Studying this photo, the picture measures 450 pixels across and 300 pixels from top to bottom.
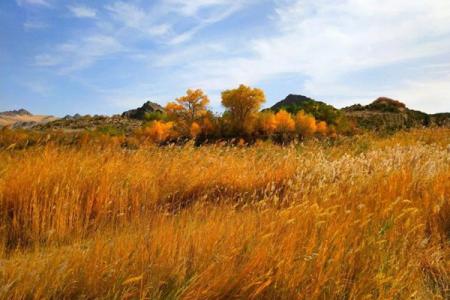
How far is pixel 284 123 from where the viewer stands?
2908 cm

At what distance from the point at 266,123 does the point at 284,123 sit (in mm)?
1394

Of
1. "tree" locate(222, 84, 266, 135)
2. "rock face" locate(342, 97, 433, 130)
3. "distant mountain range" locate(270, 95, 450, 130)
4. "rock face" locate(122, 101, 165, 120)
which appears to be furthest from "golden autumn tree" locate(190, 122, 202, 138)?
"rock face" locate(122, 101, 165, 120)

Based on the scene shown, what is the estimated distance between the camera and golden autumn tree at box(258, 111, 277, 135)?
95.1 feet

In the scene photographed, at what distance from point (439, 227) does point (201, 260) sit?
2.95 m

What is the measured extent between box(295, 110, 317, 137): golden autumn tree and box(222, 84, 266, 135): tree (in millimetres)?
3386

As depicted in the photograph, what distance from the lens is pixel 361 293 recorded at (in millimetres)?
2479

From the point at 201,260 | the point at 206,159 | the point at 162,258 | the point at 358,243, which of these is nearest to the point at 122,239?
the point at 162,258

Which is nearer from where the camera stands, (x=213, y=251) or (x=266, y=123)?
(x=213, y=251)

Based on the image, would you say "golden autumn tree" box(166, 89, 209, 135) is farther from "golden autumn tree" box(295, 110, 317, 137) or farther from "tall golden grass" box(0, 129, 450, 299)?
"tall golden grass" box(0, 129, 450, 299)

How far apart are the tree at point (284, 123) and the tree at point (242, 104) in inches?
74.3

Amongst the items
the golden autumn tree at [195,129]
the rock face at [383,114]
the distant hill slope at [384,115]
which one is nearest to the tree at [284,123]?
the golden autumn tree at [195,129]

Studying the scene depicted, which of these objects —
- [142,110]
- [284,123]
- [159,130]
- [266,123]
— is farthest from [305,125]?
[142,110]

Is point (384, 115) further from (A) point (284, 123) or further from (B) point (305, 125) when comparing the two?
(A) point (284, 123)

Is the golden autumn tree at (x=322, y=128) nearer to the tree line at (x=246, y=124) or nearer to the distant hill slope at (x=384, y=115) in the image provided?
the tree line at (x=246, y=124)
